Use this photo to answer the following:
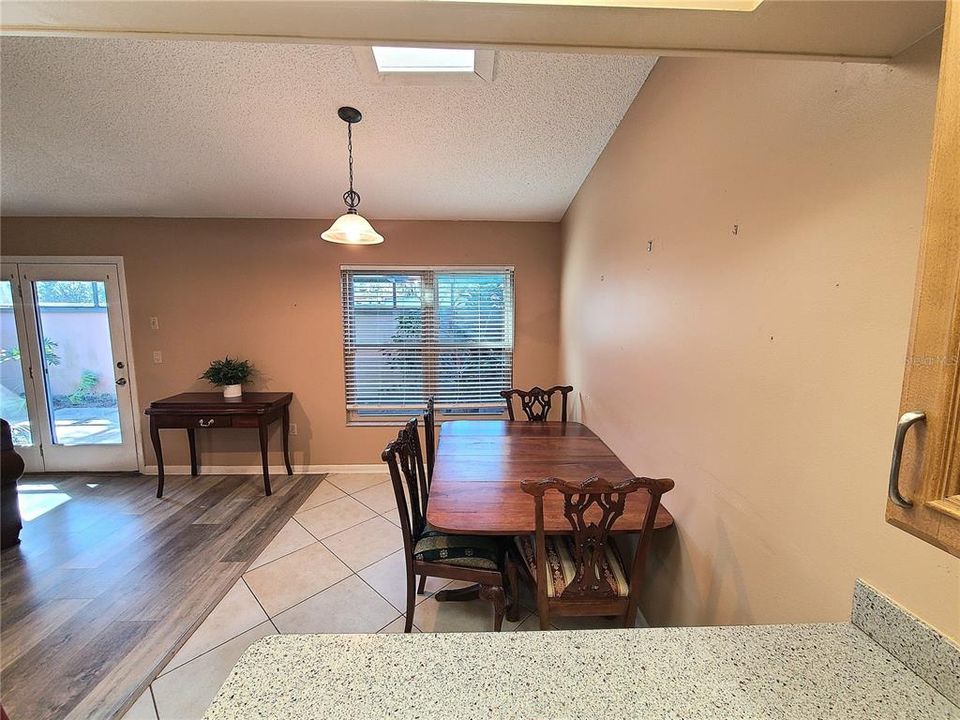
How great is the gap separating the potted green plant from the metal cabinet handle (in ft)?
12.7

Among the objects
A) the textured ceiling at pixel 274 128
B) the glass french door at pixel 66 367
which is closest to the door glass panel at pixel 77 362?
the glass french door at pixel 66 367

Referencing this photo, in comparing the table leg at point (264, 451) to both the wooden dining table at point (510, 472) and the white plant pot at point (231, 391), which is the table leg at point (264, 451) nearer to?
the white plant pot at point (231, 391)

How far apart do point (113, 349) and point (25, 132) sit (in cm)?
199

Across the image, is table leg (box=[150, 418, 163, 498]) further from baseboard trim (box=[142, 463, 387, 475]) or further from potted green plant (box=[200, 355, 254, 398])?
potted green plant (box=[200, 355, 254, 398])

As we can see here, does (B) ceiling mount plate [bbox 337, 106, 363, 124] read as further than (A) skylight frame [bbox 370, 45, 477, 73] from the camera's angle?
Yes

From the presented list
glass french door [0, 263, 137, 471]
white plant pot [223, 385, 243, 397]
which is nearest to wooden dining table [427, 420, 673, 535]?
white plant pot [223, 385, 243, 397]

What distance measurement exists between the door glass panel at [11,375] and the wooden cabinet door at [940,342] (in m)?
5.46

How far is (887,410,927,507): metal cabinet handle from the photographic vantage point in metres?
0.43

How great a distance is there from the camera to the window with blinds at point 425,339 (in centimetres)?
342

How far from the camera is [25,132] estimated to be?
198 centimetres

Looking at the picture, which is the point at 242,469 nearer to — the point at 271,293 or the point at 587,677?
the point at 271,293

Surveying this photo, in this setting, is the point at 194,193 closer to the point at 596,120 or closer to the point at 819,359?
the point at 596,120

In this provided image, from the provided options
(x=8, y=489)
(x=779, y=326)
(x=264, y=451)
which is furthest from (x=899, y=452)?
(x=8, y=489)

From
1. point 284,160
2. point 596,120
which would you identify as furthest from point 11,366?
point 596,120
